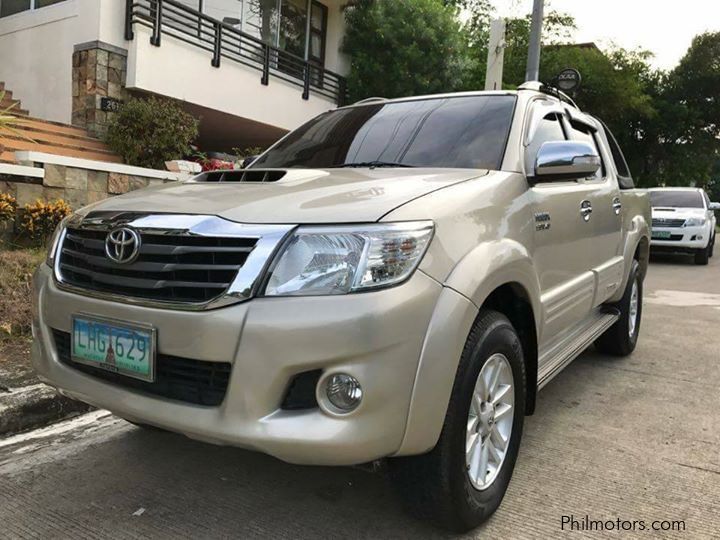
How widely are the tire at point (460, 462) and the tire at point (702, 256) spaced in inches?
461

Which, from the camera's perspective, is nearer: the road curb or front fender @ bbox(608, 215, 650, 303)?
the road curb

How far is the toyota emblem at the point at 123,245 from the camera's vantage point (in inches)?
84.4

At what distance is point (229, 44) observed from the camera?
37.0ft

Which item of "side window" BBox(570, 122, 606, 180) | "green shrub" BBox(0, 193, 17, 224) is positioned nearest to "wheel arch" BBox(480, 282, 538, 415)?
"side window" BBox(570, 122, 606, 180)

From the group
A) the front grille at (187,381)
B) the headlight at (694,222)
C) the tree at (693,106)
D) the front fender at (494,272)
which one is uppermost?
the tree at (693,106)

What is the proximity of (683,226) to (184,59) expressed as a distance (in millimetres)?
9631

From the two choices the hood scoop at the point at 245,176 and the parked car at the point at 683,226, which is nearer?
the hood scoop at the point at 245,176

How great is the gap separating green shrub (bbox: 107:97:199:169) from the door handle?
6.48 meters

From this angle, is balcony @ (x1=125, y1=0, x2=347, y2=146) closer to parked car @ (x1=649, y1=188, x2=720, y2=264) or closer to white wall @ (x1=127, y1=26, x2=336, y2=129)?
white wall @ (x1=127, y1=26, x2=336, y2=129)

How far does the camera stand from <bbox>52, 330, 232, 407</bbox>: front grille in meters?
2.00

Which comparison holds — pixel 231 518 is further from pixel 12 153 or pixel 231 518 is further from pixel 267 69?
pixel 267 69

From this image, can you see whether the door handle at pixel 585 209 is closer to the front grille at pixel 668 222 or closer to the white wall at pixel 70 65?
the white wall at pixel 70 65

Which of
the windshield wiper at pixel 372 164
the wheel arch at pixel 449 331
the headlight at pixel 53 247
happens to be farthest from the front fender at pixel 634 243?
the headlight at pixel 53 247

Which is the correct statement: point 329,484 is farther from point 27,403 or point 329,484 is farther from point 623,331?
point 623,331
